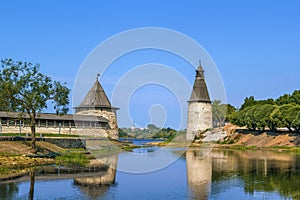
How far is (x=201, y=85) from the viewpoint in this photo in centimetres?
7988

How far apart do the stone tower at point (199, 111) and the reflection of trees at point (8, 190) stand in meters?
58.4

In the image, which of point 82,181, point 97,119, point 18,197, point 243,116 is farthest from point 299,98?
point 18,197

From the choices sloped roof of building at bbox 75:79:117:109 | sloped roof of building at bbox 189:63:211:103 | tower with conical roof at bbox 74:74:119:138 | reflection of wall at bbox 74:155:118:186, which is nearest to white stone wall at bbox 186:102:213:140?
sloped roof of building at bbox 189:63:211:103

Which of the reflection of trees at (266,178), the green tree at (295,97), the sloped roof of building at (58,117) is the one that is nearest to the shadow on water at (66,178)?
the reflection of trees at (266,178)

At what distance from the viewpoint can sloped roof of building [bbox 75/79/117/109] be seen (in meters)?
57.8

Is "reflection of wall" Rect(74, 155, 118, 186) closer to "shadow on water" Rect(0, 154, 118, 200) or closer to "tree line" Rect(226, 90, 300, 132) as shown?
"shadow on water" Rect(0, 154, 118, 200)

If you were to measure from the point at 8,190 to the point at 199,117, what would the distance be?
198ft

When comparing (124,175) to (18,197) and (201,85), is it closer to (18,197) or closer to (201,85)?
(18,197)

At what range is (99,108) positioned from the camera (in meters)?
57.6

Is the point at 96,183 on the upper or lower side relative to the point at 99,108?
lower

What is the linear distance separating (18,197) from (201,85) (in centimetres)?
6341

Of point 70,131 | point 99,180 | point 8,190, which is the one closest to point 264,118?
point 70,131

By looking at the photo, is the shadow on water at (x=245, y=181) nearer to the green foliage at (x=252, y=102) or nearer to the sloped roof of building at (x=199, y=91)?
the sloped roof of building at (x=199, y=91)

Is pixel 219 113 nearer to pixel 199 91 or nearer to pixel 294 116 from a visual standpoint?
pixel 199 91
